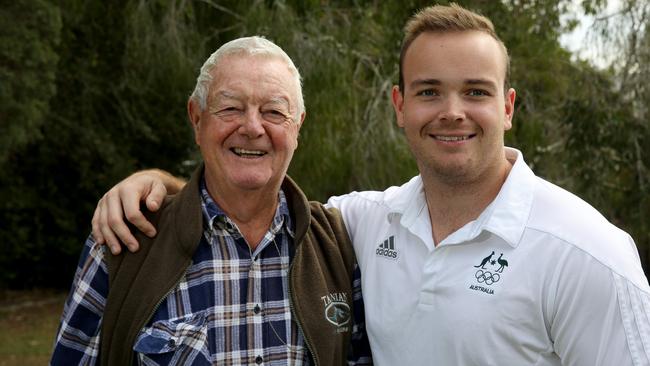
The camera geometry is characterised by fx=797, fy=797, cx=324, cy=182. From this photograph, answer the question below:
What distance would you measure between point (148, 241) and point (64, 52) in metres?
8.83

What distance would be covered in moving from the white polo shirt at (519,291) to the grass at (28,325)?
765cm

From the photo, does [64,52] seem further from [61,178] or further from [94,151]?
[61,178]

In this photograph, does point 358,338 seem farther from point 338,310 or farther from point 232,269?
point 232,269

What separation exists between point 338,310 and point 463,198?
592 millimetres

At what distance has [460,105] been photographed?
2590 millimetres

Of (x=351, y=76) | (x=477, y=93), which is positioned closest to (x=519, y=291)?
(x=477, y=93)

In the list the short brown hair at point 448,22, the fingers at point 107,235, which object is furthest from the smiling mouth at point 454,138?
the fingers at point 107,235

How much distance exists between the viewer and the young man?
2289 millimetres

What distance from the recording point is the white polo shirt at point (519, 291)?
2.27 m

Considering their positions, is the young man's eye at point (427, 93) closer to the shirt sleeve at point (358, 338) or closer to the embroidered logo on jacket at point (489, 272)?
the embroidered logo on jacket at point (489, 272)

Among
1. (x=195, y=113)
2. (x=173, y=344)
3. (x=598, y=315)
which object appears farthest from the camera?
(x=195, y=113)

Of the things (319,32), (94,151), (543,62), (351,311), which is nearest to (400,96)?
(351,311)

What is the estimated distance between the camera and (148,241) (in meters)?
2.69

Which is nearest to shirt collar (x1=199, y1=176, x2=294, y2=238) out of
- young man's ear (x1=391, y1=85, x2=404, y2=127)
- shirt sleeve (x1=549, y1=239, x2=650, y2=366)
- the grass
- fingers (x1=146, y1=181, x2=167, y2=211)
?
fingers (x1=146, y1=181, x2=167, y2=211)
